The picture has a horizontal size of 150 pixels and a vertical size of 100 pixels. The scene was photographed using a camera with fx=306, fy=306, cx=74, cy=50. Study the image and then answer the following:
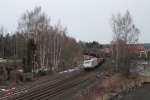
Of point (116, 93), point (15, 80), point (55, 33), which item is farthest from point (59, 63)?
point (116, 93)

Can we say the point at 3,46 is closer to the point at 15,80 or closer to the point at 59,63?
the point at 59,63

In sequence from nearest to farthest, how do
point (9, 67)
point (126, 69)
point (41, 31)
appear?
point (9, 67)
point (126, 69)
point (41, 31)

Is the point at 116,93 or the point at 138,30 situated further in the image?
the point at 138,30

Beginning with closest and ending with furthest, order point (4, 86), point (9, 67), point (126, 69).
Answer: point (4, 86) < point (9, 67) < point (126, 69)

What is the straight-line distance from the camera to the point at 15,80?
4481 centimetres

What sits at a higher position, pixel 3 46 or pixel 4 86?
pixel 3 46

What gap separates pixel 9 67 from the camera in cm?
4891

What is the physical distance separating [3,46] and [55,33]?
35.2 meters

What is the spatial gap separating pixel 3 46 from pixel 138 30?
45.6m

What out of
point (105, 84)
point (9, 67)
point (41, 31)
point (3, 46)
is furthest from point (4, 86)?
point (3, 46)

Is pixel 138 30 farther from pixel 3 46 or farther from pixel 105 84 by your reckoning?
pixel 3 46

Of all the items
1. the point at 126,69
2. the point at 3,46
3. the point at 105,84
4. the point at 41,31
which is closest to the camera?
the point at 105,84


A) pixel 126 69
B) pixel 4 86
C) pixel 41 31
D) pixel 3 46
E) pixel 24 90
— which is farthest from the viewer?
pixel 3 46

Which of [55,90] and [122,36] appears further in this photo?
[122,36]
